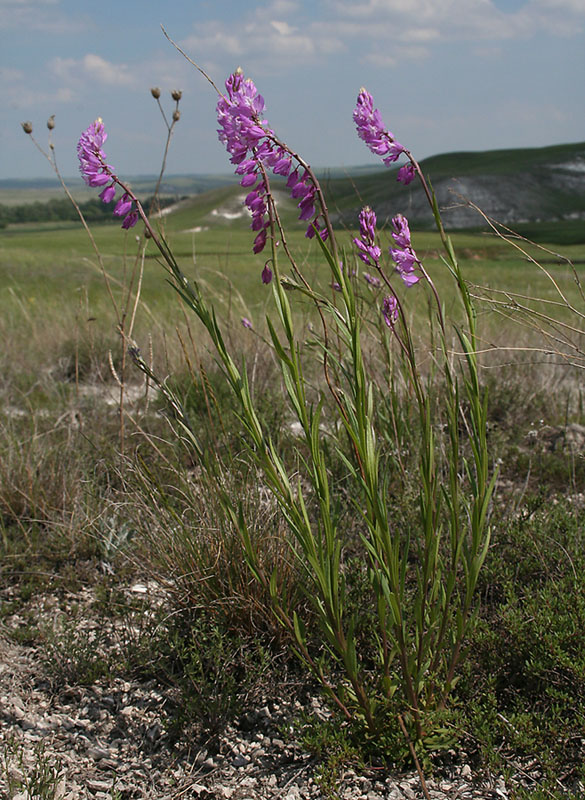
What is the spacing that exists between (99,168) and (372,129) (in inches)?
25.2

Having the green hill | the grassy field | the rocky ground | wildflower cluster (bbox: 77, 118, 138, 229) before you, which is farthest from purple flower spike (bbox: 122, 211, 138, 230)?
the green hill

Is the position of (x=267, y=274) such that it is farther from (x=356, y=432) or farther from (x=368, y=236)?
(x=356, y=432)

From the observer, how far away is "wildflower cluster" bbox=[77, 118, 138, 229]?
58.4 inches

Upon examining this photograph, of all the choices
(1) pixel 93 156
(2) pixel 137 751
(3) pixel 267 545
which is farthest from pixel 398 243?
(2) pixel 137 751

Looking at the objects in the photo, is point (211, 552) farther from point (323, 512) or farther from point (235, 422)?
point (235, 422)

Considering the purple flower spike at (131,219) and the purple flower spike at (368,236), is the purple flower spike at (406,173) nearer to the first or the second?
the purple flower spike at (368,236)

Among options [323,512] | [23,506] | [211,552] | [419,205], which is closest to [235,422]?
[23,506]

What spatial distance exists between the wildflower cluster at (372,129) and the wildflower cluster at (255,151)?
7.2 inches

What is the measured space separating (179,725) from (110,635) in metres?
0.53

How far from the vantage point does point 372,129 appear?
146 cm

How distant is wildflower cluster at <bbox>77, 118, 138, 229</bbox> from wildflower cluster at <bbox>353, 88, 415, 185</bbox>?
1.86 ft

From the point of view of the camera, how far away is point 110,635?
2.39 meters

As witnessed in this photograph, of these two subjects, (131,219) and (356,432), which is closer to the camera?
(131,219)

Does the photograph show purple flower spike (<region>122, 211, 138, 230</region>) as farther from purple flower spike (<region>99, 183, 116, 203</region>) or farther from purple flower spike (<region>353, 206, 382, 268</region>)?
purple flower spike (<region>353, 206, 382, 268</region>)
